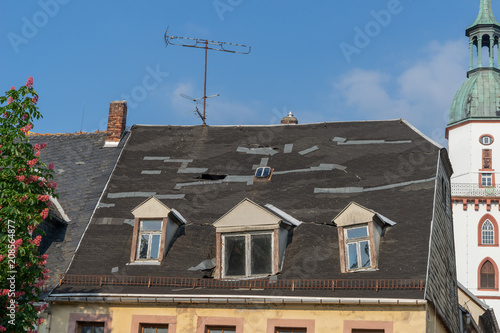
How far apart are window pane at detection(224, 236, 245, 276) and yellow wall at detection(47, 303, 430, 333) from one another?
128 cm

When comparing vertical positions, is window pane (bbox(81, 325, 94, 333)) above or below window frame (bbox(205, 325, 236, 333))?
below

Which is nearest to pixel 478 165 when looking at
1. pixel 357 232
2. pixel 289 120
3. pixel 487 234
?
pixel 487 234

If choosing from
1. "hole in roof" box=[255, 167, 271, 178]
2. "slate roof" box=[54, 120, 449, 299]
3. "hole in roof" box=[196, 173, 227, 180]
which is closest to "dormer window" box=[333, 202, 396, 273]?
"slate roof" box=[54, 120, 449, 299]

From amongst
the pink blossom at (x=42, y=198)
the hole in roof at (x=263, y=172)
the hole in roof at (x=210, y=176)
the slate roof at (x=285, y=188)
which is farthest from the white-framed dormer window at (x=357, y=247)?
the pink blossom at (x=42, y=198)

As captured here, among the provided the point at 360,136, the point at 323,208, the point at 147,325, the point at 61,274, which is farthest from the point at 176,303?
the point at 360,136

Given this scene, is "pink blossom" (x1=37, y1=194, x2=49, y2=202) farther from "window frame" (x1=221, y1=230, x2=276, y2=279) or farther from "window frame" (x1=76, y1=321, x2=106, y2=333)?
"window frame" (x1=221, y1=230, x2=276, y2=279)

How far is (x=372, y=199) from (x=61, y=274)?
30.5 feet

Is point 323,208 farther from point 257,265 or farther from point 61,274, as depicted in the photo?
point 61,274

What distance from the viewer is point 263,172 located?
93.7ft

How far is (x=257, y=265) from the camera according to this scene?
952 inches

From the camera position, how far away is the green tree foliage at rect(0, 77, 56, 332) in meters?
19.2

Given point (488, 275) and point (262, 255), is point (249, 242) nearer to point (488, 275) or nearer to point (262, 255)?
point (262, 255)

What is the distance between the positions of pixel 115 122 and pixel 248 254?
10.1 m

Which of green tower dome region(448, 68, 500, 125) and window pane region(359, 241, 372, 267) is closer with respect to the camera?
window pane region(359, 241, 372, 267)
